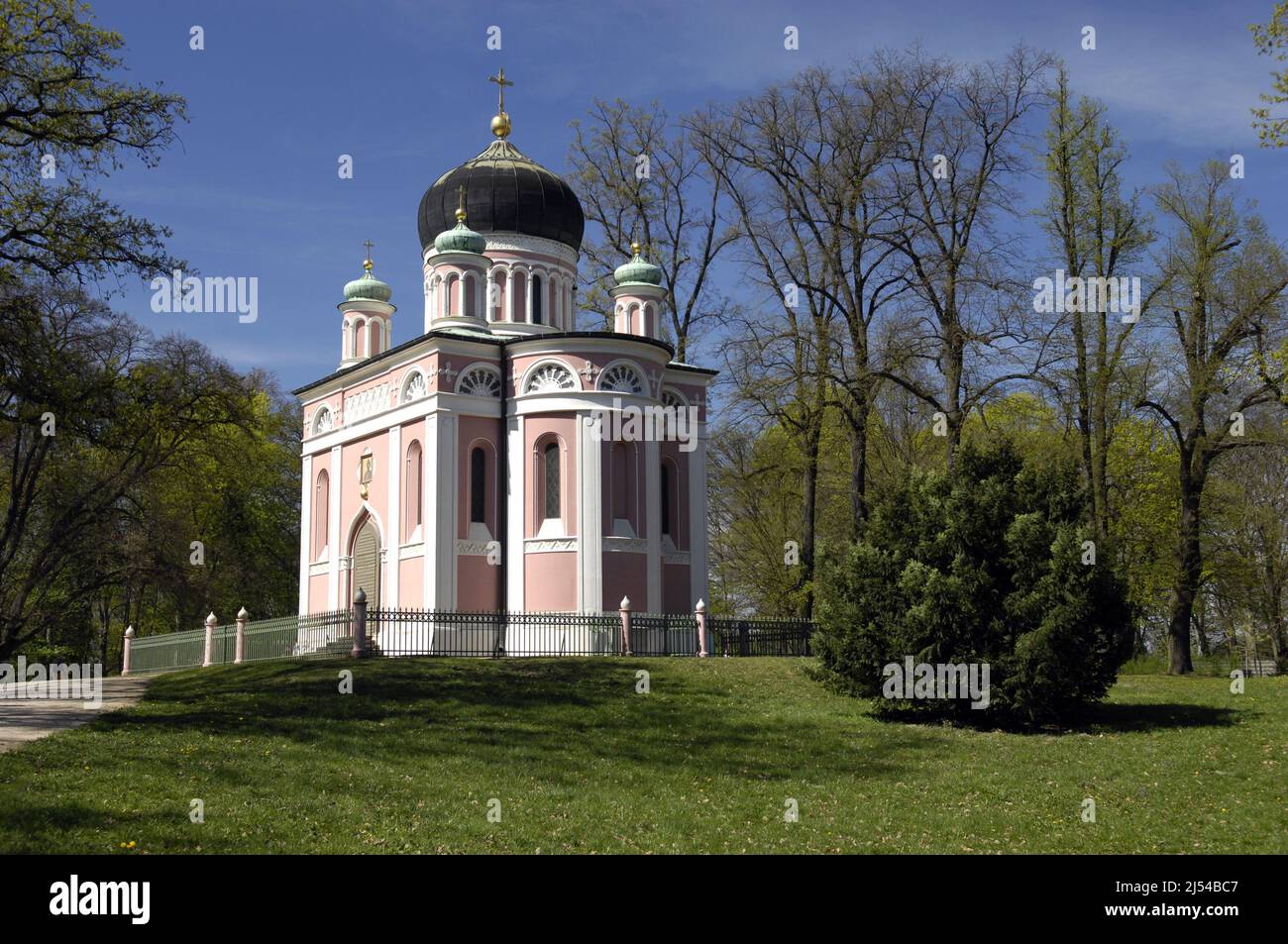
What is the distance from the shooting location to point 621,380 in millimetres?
30016

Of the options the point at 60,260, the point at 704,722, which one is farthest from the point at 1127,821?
the point at 60,260

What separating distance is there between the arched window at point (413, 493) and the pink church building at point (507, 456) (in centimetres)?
4

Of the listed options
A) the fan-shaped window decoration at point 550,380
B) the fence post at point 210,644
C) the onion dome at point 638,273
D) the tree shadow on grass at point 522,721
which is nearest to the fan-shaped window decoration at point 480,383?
the fan-shaped window decoration at point 550,380

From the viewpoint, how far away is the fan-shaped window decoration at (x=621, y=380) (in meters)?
29.8

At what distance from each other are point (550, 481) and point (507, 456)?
1.14m

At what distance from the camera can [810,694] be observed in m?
21.9

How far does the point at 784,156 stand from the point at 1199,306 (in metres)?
9.99

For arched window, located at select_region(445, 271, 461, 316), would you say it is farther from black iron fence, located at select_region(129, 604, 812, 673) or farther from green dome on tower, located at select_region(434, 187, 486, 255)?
black iron fence, located at select_region(129, 604, 812, 673)

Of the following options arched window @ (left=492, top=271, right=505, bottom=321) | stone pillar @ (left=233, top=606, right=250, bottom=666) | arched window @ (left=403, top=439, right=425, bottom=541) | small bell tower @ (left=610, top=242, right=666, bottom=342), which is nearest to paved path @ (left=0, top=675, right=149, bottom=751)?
stone pillar @ (left=233, top=606, right=250, bottom=666)

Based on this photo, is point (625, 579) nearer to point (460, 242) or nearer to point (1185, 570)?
point (460, 242)

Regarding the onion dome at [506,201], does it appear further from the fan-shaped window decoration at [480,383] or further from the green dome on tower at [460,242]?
the fan-shaped window decoration at [480,383]

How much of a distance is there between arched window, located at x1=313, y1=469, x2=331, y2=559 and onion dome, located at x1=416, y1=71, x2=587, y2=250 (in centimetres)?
696
